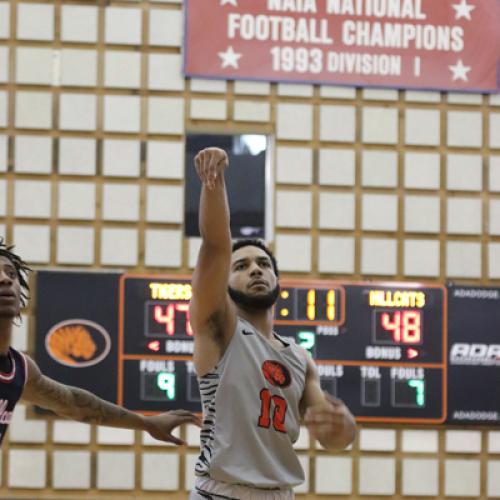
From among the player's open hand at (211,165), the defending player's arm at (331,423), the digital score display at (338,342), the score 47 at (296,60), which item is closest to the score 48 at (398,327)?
the digital score display at (338,342)

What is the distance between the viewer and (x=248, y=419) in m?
3.55

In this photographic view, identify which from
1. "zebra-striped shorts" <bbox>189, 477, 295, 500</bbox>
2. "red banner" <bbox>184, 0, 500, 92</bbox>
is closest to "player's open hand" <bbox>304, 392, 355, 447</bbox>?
"zebra-striped shorts" <bbox>189, 477, 295, 500</bbox>

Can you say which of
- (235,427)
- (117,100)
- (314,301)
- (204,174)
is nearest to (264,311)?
(235,427)

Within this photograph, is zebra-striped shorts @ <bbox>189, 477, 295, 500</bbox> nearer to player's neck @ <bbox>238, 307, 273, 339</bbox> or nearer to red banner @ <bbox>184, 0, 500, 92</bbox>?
player's neck @ <bbox>238, 307, 273, 339</bbox>

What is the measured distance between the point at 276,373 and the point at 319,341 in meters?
3.49

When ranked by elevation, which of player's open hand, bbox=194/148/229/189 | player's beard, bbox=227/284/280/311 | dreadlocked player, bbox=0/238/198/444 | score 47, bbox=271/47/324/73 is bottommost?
dreadlocked player, bbox=0/238/198/444

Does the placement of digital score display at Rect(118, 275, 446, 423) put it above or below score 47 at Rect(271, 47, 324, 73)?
below

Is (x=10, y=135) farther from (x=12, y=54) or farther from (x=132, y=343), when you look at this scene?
(x=132, y=343)

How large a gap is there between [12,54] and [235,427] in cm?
446

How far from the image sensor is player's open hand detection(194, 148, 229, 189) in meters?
3.28

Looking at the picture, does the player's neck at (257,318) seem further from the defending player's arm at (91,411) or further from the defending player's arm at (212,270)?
the defending player's arm at (91,411)

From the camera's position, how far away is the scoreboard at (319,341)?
7066 mm

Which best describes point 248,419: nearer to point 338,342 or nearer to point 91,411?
point 91,411

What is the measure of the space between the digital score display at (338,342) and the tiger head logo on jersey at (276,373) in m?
3.37
